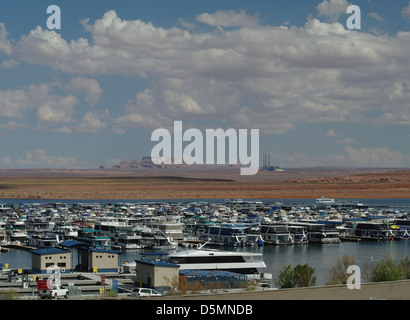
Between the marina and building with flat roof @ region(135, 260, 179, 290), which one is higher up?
building with flat roof @ region(135, 260, 179, 290)

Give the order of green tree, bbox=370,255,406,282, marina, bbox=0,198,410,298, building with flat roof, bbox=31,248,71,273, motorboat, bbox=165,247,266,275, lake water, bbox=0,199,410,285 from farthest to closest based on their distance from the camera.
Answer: marina, bbox=0,198,410,298 → lake water, bbox=0,199,410,285 → motorboat, bbox=165,247,266,275 → building with flat roof, bbox=31,248,71,273 → green tree, bbox=370,255,406,282

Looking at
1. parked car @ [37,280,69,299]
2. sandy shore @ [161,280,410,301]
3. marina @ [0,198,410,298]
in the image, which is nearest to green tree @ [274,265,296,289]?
marina @ [0,198,410,298]

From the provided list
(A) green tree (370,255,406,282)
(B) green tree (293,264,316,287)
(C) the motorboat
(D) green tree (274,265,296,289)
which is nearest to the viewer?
(A) green tree (370,255,406,282)

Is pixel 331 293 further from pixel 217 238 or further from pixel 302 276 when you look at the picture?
pixel 217 238

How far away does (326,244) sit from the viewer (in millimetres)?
57594

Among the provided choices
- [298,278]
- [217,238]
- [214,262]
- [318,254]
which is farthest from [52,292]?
[217,238]

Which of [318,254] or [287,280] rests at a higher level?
[287,280]

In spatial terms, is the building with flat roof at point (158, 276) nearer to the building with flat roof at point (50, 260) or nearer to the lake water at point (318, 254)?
the building with flat roof at point (50, 260)

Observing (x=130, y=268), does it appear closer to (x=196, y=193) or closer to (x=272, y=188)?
(x=196, y=193)

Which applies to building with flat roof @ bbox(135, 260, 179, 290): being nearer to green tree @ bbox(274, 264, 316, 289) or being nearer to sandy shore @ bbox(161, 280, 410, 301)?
green tree @ bbox(274, 264, 316, 289)

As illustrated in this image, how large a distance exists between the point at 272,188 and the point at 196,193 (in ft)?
75.5

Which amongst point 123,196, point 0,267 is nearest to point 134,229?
point 0,267

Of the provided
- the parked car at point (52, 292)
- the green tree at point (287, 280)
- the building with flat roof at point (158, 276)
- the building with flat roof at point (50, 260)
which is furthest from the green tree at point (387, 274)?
the building with flat roof at point (50, 260)

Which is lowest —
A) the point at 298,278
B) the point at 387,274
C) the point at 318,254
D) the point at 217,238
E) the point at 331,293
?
the point at 318,254
